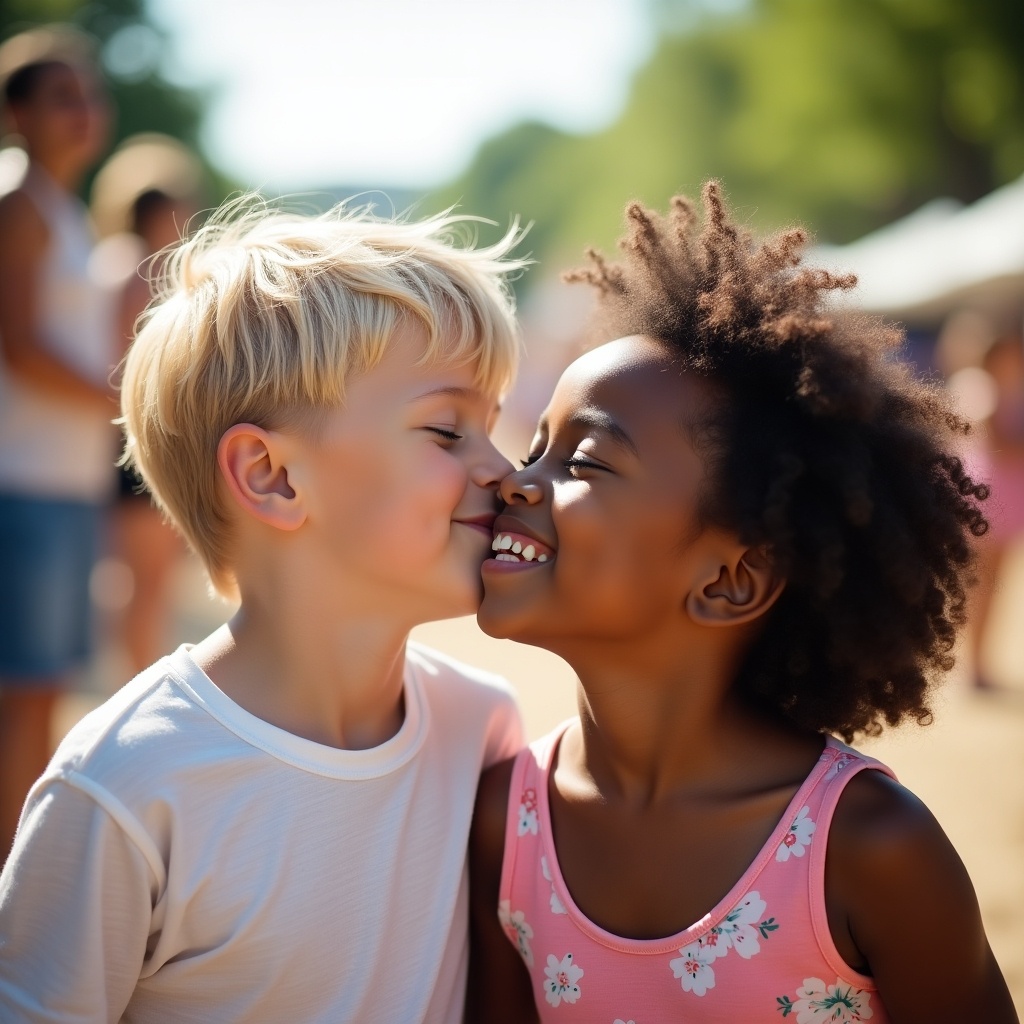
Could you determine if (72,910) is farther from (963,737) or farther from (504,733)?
(963,737)

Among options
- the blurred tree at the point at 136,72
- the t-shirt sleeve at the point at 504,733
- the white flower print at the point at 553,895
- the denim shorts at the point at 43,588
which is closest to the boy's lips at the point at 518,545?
the t-shirt sleeve at the point at 504,733

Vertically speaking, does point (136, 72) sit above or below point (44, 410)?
above

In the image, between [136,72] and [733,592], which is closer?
[733,592]

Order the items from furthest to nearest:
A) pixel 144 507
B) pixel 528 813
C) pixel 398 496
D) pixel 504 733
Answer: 1. pixel 144 507
2. pixel 504 733
3. pixel 528 813
4. pixel 398 496

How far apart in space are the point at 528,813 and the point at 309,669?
21.6 inches

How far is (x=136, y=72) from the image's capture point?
22.6 m

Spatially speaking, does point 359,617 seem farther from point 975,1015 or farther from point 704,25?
point 704,25

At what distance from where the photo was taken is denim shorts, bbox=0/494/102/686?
3.45 m

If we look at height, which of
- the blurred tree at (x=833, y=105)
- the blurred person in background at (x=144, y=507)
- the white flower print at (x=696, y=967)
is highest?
the blurred tree at (x=833, y=105)

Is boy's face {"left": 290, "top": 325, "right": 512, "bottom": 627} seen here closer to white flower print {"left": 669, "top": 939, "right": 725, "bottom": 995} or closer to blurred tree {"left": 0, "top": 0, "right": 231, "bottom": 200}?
white flower print {"left": 669, "top": 939, "right": 725, "bottom": 995}

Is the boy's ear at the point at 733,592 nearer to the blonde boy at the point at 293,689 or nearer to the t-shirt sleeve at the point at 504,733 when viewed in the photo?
the blonde boy at the point at 293,689

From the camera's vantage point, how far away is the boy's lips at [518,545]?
2.14 metres

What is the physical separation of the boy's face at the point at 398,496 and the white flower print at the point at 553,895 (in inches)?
20.8

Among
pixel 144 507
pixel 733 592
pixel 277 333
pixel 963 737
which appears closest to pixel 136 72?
pixel 144 507
